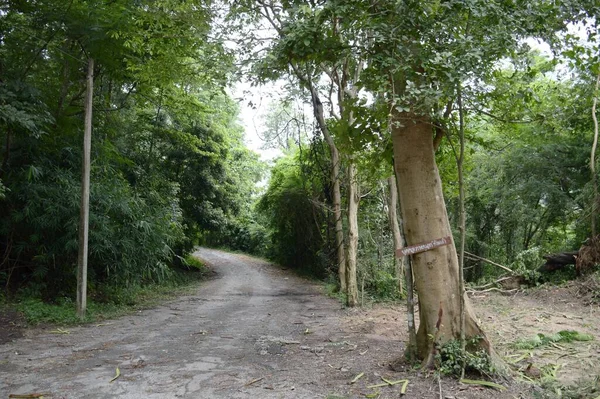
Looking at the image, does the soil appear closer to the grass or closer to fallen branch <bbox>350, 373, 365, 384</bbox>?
fallen branch <bbox>350, 373, 365, 384</bbox>

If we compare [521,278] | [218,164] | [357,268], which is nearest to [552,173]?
[521,278]

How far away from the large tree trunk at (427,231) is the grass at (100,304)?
22.5 feet

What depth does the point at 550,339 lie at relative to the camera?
6.71m

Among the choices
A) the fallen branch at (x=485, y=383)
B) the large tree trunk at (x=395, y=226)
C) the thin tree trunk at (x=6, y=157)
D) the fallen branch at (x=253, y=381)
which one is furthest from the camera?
the large tree trunk at (x=395, y=226)

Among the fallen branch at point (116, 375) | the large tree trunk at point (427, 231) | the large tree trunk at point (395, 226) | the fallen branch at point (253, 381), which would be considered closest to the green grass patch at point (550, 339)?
the large tree trunk at point (427, 231)

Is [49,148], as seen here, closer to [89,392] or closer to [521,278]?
[89,392]

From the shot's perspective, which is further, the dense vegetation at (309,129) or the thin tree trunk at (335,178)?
the thin tree trunk at (335,178)

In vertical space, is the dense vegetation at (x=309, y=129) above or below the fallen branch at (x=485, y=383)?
above

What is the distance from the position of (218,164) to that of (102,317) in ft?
38.3

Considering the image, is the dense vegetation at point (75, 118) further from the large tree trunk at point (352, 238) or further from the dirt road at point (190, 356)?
the large tree trunk at point (352, 238)

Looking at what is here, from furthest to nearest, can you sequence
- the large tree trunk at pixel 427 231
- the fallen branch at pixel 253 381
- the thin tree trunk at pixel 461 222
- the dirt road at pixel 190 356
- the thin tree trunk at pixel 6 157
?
the thin tree trunk at pixel 6 157, the large tree trunk at pixel 427 231, the fallen branch at pixel 253 381, the dirt road at pixel 190 356, the thin tree trunk at pixel 461 222

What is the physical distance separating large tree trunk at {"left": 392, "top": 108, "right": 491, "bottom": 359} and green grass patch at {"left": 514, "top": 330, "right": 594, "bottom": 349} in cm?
169

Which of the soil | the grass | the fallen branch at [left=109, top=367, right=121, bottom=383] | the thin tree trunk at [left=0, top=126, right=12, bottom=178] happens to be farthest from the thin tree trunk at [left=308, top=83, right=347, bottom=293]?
the fallen branch at [left=109, top=367, right=121, bottom=383]

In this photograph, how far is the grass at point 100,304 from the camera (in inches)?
363
